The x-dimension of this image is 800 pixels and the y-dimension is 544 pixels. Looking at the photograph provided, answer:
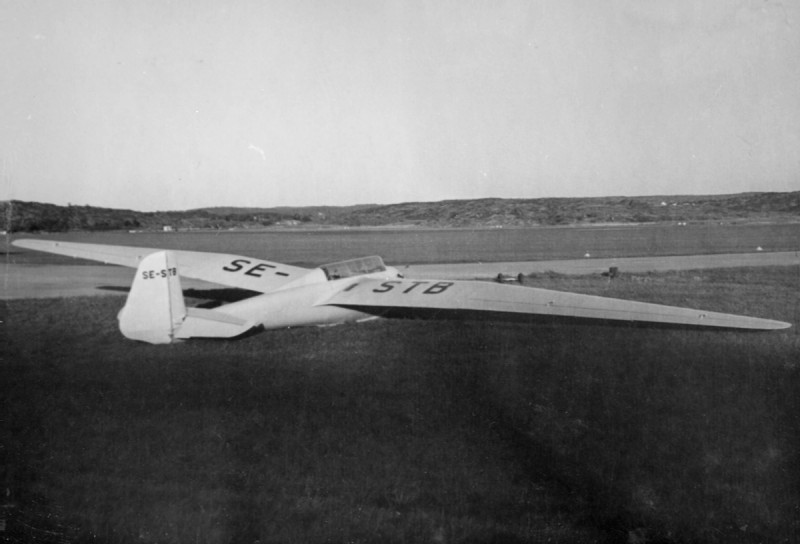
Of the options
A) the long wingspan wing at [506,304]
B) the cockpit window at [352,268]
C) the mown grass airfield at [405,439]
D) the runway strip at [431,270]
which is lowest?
the mown grass airfield at [405,439]

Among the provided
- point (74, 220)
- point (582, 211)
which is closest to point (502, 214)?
point (582, 211)

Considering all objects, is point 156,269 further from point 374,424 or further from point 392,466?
point 392,466

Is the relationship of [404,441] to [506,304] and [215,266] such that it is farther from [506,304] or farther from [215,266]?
[215,266]

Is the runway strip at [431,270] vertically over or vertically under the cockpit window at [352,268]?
under

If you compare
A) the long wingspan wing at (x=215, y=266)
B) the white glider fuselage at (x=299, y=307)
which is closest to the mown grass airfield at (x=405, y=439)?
the white glider fuselage at (x=299, y=307)

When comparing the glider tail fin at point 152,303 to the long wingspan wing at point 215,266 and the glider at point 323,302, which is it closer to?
the glider at point 323,302

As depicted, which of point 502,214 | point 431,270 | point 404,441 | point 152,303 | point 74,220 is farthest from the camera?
point 502,214
